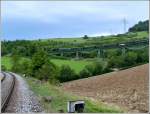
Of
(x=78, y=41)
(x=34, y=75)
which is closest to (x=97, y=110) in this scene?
(x=78, y=41)

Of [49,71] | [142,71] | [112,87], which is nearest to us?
[112,87]

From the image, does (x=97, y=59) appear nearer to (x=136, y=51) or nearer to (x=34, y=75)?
(x=136, y=51)

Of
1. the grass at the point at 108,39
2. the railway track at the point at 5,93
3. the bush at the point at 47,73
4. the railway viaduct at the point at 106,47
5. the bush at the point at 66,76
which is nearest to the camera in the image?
the railway track at the point at 5,93

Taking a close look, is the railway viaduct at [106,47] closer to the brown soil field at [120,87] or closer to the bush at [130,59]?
Answer: the bush at [130,59]

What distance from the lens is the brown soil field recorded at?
17.0 metres

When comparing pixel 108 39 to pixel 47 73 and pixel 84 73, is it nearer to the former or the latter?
pixel 84 73

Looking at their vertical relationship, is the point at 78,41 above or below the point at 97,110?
above

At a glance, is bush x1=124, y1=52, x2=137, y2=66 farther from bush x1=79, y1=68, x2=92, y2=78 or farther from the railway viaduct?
bush x1=79, y1=68, x2=92, y2=78

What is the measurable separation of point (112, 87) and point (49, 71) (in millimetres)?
4845

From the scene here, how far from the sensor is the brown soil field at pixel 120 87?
16953 mm

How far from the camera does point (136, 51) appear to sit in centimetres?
1766

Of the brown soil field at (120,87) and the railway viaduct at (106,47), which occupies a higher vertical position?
the railway viaduct at (106,47)

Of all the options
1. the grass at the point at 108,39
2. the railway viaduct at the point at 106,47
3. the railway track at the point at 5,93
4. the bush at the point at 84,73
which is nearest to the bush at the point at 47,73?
the bush at the point at 84,73

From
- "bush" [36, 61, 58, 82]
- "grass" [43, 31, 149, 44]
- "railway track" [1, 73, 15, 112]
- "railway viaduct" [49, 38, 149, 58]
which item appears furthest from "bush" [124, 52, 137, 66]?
"railway track" [1, 73, 15, 112]
